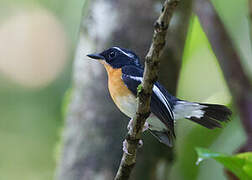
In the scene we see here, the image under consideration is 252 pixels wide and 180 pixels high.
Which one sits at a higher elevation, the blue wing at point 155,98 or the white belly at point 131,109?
the blue wing at point 155,98

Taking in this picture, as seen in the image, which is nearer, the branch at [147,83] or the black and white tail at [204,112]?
the branch at [147,83]

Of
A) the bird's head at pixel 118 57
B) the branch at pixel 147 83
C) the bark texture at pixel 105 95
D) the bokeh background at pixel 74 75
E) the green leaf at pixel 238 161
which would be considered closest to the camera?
the branch at pixel 147 83

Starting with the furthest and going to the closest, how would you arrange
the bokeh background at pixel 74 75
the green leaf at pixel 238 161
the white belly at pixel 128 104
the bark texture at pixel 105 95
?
the bokeh background at pixel 74 75
the bark texture at pixel 105 95
the white belly at pixel 128 104
the green leaf at pixel 238 161

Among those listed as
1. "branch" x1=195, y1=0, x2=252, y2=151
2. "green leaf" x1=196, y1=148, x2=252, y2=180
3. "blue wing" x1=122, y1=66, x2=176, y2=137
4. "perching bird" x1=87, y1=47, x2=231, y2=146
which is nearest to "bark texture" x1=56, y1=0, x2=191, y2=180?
"branch" x1=195, y1=0, x2=252, y2=151

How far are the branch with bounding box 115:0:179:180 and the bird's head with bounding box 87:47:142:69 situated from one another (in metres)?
0.91

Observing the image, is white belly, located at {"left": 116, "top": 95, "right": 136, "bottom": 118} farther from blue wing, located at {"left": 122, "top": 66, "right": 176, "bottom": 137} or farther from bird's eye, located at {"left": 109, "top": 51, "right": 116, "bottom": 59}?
bird's eye, located at {"left": 109, "top": 51, "right": 116, "bottom": 59}

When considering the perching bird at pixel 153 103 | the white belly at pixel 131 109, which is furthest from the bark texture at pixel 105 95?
the white belly at pixel 131 109

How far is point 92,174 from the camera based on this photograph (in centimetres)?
374

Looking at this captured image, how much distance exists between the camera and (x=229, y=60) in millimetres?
4520

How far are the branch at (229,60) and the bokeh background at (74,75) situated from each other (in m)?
0.18

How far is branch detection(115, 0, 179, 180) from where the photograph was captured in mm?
1704

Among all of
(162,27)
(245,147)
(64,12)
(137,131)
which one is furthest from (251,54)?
(162,27)

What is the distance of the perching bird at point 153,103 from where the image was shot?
275 cm

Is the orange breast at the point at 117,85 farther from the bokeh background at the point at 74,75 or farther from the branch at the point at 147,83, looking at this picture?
the bokeh background at the point at 74,75
